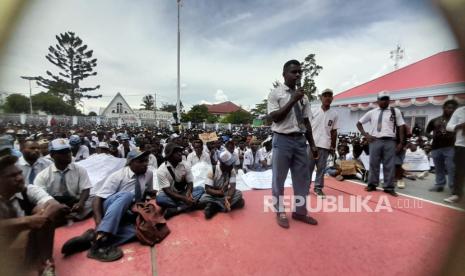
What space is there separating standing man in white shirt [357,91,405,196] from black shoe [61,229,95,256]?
408 centimetres

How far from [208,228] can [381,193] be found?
2.99 meters

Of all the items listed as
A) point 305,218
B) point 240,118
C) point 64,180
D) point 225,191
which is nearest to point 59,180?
point 64,180

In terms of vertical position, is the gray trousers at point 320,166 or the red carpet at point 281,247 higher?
the gray trousers at point 320,166

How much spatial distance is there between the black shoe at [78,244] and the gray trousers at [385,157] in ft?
13.3

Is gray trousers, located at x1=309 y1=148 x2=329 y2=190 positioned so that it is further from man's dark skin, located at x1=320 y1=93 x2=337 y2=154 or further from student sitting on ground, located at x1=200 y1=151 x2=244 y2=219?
student sitting on ground, located at x1=200 y1=151 x2=244 y2=219

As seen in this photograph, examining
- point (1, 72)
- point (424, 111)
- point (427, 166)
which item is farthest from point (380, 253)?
point (427, 166)

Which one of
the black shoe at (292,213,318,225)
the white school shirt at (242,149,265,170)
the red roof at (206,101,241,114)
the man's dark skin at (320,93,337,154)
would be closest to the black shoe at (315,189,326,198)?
the man's dark skin at (320,93,337,154)

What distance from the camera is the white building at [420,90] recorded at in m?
0.78

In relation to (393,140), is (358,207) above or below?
below

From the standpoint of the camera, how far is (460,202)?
32.1 inches

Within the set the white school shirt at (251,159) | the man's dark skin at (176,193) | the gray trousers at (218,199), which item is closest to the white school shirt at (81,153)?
the man's dark skin at (176,193)

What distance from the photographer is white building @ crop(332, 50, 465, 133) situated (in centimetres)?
78

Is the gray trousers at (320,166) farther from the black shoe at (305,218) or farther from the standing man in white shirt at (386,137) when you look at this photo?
the black shoe at (305,218)

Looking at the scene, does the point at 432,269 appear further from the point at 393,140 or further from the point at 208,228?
the point at 393,140
